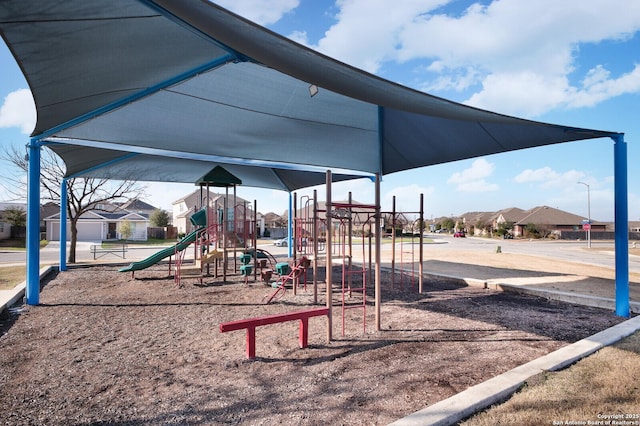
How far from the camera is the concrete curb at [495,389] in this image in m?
2.87

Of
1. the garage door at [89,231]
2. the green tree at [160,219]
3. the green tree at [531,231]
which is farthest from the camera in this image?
the green tree at [531,231]

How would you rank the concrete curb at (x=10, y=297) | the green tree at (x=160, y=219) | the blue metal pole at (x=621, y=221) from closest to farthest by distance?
the blue metal pole at (x=621, y=221)
the concrete curb at (x=10, y=297)
the green tree at (x=160, y=219)

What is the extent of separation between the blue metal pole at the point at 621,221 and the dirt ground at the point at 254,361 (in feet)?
1.29

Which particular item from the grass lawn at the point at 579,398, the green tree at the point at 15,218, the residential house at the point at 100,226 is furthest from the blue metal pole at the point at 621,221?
the green tree at the point at 15,218

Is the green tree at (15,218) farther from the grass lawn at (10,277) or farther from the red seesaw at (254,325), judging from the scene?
the red seesaw at (254,325)

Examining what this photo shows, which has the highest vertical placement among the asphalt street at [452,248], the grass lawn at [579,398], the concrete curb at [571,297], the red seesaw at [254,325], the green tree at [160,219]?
the green tree at [160,219]

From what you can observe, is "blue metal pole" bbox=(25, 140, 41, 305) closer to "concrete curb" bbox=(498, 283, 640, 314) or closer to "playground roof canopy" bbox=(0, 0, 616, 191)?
"playground roof canopy" bbox=(0, 0, 616, 191)

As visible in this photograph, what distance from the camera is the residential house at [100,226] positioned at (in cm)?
3781

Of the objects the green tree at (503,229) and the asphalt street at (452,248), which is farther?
the green tree at (503,229)

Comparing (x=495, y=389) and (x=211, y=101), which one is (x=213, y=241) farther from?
(x=495, y=389)

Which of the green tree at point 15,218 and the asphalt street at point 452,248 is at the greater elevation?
the green tree at point 15,218

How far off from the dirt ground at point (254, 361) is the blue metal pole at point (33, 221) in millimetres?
404

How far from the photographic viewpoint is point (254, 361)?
445cm

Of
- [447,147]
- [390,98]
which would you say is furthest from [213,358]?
[447,147]
